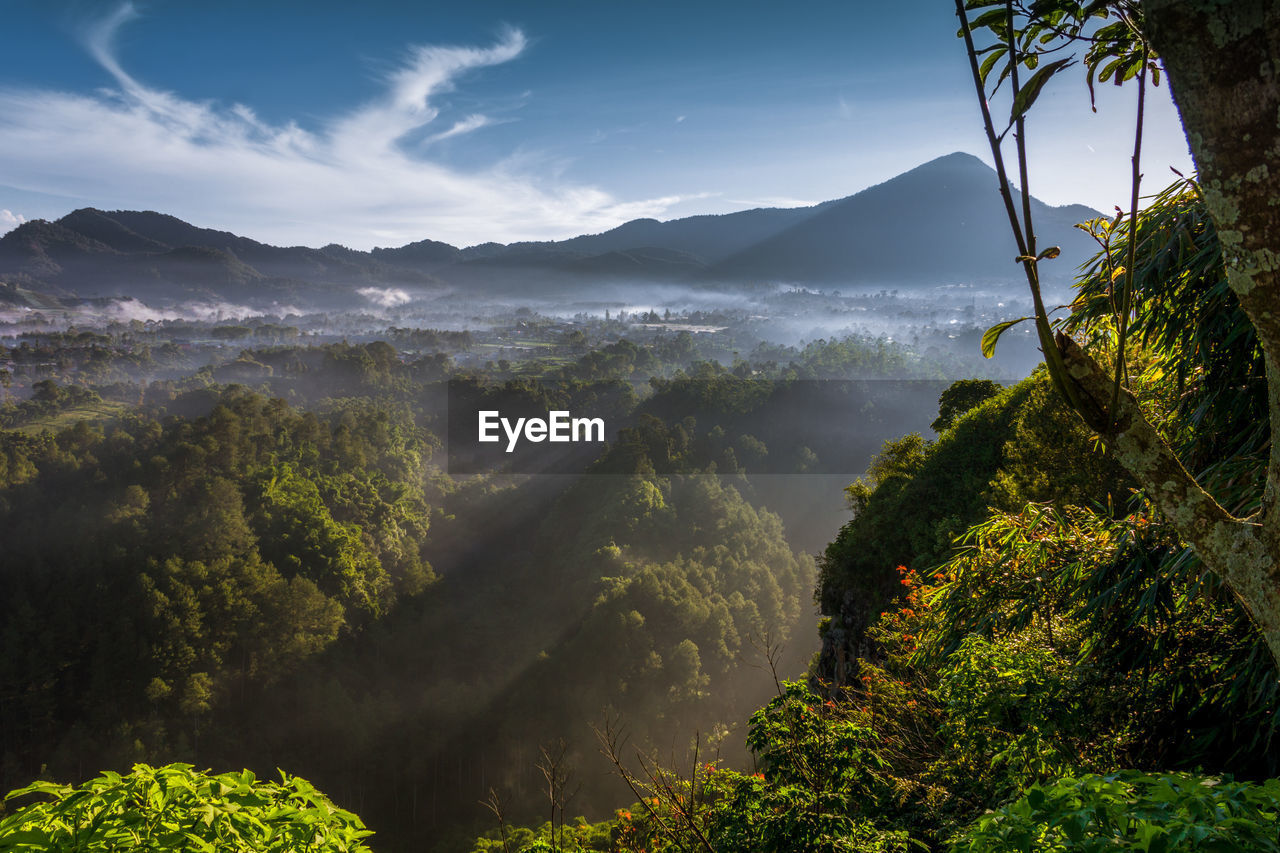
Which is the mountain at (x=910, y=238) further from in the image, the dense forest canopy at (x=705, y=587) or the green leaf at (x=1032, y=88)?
the green leaf at (x=1032, y=88)

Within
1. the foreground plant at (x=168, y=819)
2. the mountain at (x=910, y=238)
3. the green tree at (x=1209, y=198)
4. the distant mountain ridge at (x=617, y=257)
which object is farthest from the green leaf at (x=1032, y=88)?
the mountain at (x=910, y=238)

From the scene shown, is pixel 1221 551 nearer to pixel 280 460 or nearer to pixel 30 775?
pixel 30 775

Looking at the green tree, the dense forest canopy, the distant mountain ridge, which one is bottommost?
the dense forest canopy

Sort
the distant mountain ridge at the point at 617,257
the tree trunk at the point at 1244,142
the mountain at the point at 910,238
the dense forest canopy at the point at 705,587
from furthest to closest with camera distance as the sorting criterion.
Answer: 1. the mountain at the point at 910,238
2. the distant mountain ridge at the point at 617,257
3. the dense forest canopy at the point at 705,587
4. the tree trunk at the point at 1244,142

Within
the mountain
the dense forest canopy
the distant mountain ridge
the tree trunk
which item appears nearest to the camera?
the tree trunk

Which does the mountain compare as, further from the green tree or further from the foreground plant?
the foreground plant

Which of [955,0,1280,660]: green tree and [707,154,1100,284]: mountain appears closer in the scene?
[955,0,1280,660]: green tree

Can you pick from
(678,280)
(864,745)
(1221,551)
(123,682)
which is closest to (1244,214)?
(1221,551)

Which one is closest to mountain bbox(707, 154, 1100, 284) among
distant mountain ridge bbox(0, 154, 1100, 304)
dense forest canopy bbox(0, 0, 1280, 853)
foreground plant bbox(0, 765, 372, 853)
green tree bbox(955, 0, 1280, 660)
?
distant mountain ridge bbox(0, 154, 1100, 304)
